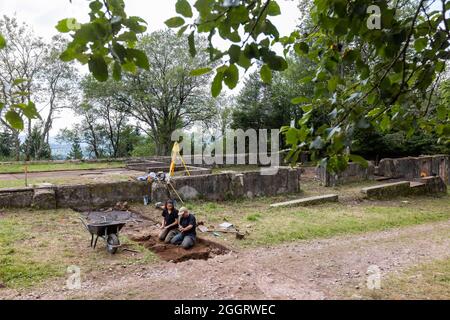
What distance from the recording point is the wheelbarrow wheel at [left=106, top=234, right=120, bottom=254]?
21.4ft

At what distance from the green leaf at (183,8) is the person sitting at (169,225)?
632 centimetres

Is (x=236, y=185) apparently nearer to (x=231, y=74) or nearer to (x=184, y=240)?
(x=184, y=240)

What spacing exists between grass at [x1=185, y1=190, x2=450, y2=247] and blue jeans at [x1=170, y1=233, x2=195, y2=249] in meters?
0.85

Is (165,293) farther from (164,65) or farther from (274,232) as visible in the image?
(164,65)

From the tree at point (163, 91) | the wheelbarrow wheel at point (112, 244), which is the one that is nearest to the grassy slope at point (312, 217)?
the wheelbarrow wheel at point (112, 244)

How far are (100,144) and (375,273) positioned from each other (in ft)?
110

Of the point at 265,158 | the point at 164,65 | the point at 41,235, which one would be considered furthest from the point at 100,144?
the point at 41,235

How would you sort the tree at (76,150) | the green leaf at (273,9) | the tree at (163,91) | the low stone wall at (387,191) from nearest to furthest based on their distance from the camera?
the green leaf at (273,9), the low stone wall at (387,191), the tree at (163,91), the tree at (76,150)

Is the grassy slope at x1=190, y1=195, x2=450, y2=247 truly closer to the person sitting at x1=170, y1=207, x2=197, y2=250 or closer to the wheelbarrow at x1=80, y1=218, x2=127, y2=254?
the person sitting at x1=170, y1=207, x2=197, y2=250

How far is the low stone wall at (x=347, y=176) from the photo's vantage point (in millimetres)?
16297

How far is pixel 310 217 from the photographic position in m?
10.0

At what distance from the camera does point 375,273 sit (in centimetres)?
572

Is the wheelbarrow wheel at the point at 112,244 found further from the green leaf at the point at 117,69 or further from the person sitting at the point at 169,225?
the green leaf at the point at 117,69
